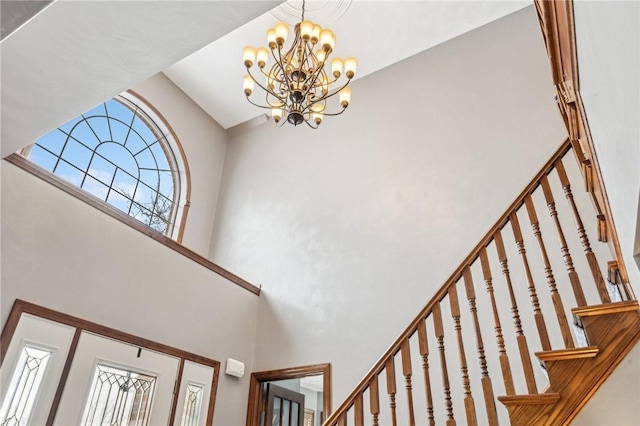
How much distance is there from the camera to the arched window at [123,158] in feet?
15.6

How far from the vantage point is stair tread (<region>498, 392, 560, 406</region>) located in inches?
78.7

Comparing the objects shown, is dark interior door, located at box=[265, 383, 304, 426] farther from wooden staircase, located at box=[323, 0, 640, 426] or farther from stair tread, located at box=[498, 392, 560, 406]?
stair tread, located at box=[498, 392, 560, 406]

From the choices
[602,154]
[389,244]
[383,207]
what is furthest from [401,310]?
[602,154]

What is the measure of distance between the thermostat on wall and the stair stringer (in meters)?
3.05

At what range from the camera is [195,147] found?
626 centimetres

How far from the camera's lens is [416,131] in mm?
4941

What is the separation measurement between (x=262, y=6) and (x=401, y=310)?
317 cm

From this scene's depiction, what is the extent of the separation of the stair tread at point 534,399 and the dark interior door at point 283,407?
10.5 ft

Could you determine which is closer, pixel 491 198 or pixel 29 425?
pixel 29 425

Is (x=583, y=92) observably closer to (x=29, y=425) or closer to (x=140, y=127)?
(x=29, y=425)

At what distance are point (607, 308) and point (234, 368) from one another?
354 cm

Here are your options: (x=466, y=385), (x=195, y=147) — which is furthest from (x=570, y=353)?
(x=195, y=147)

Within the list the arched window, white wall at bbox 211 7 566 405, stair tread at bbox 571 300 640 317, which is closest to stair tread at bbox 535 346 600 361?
stair tread at bbox 571 300 640 317

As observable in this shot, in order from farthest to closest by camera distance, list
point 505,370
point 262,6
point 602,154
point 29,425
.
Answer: point 29,425
point 505,370
point 262,6
point 602,154
